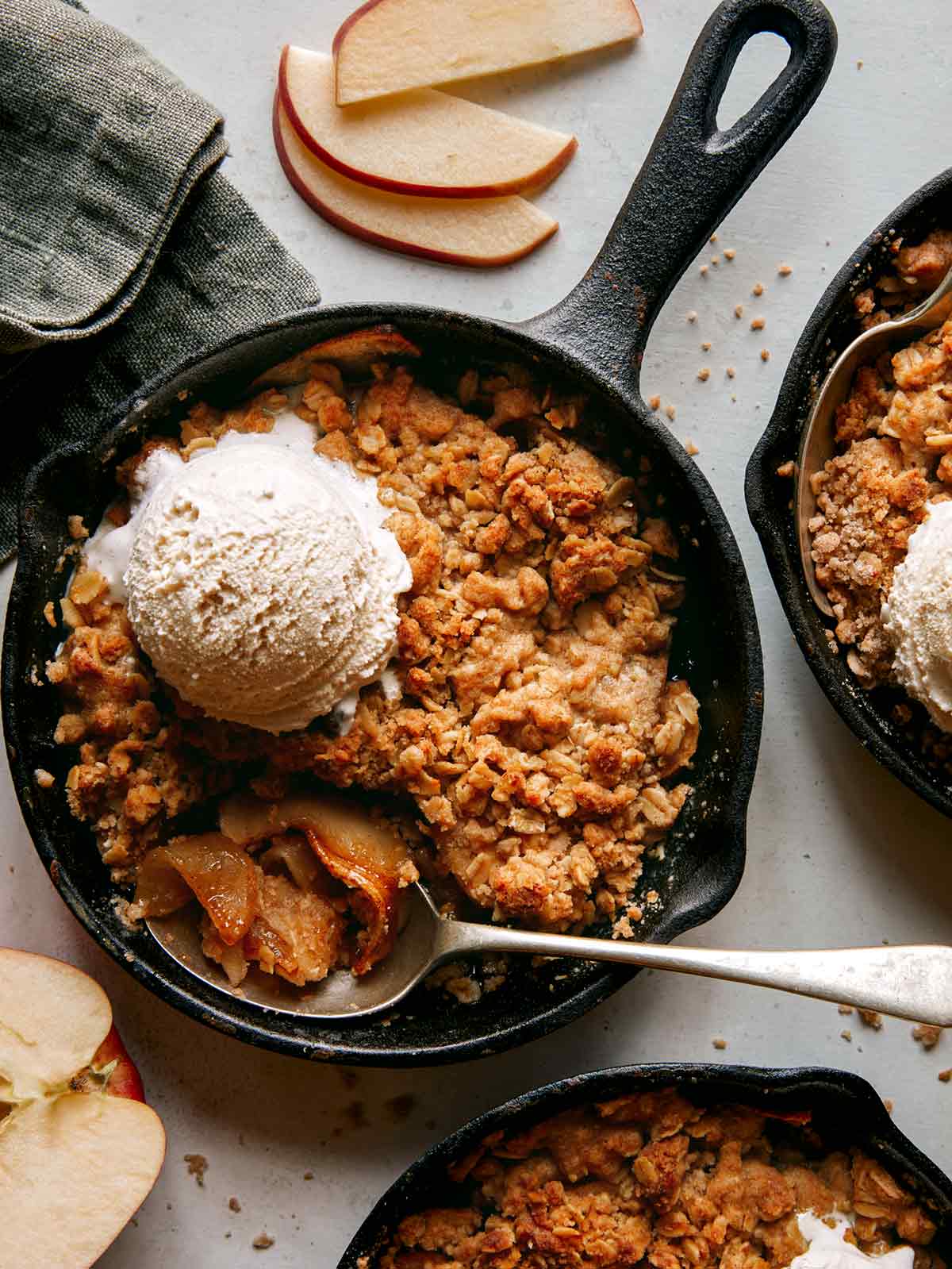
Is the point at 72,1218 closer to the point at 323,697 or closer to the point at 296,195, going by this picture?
the point at 323,697

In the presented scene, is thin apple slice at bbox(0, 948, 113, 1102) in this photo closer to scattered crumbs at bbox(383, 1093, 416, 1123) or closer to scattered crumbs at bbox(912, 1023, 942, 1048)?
scattered crumbs at bbox(383, 1093, 416, 1123)

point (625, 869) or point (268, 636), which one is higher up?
point (268, 636)

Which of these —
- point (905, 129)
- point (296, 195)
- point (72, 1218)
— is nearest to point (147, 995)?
point (72, 1218)

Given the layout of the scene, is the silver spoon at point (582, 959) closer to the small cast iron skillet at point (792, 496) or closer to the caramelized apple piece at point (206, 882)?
the caramelized apple piece at point (206, 882)

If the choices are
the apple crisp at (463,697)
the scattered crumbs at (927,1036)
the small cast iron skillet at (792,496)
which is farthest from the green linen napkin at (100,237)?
the scattered crumbs at (927,1036)

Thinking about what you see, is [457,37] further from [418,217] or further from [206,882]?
[206,882]

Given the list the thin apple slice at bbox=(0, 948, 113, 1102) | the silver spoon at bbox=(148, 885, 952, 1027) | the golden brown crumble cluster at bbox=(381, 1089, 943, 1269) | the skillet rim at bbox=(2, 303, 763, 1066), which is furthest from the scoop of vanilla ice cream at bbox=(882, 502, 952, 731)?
the thin apple slice at bbox=(0, 948, 113, 1102)
